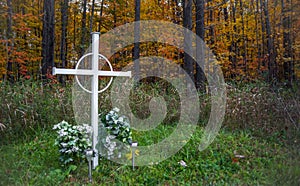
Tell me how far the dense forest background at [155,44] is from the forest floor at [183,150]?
159 inches

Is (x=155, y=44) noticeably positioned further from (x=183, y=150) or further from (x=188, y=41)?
(x=183, y=150)

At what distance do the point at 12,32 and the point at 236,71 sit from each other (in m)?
8.88

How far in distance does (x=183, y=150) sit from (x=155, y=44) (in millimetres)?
6976

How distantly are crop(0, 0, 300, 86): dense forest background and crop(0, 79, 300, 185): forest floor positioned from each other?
13.2ft

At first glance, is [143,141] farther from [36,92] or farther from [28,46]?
[28,46]

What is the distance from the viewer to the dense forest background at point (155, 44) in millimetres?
10023

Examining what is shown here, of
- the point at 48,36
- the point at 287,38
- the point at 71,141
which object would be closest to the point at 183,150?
the point at 71,141

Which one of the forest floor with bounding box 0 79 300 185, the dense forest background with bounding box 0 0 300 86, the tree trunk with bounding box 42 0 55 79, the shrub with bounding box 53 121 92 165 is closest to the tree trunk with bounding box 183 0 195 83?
the dense forest background with bounding box 0 0 300 86

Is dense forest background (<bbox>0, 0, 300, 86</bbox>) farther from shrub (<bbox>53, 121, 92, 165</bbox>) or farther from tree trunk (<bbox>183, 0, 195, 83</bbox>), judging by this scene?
shrub (<bbox>53, 121, 92, 165</bbox>)

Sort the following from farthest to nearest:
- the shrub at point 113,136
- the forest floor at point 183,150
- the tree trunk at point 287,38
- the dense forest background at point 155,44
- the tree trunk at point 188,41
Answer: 1. the dense forest background at point 155,44
2. the tree trunk at point 287,38
3. the tree trunk at point 188,41
4. the shrub at point 113,136
5. the forest floor at point 183,150

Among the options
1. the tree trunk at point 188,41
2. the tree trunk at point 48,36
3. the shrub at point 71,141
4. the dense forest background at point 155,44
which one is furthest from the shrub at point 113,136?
the tree trunk at point 48,36

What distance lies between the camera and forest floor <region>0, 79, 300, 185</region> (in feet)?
10.3

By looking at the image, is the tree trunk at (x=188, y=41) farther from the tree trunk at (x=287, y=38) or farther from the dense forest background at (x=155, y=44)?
the tree trunk at (x=287, y=38)

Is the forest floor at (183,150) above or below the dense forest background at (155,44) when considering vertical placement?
below
